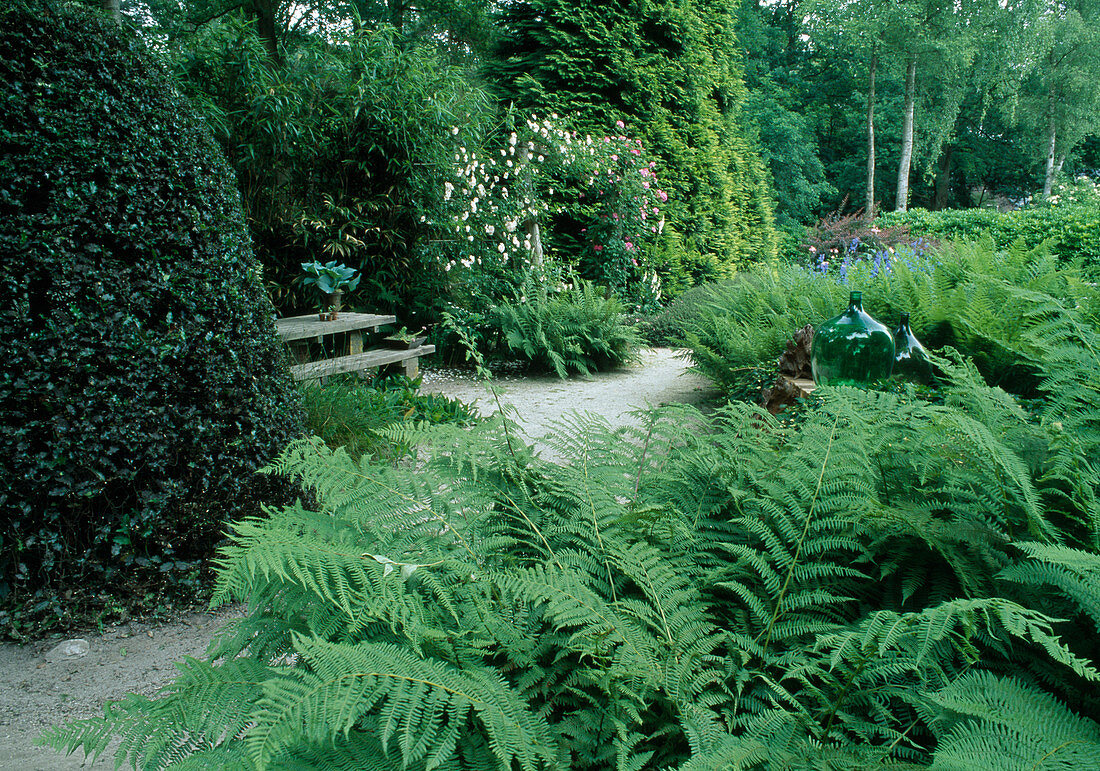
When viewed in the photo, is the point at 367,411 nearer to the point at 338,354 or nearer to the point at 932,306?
the point at 338,354

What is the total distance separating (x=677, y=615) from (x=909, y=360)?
8.14 feet

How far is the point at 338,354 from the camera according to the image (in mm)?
5289

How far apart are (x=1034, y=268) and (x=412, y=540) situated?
3.92 metres

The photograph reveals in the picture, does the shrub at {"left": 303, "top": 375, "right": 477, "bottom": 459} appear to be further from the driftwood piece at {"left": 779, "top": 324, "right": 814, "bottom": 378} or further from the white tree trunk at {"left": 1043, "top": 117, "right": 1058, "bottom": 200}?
the white tree trunk at {"left": 1043, "top": 117, "right": 1058, "bottom": 200}

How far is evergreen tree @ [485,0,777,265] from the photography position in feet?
29.9

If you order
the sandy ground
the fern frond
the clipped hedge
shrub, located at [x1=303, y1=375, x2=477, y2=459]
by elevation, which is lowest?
the sandy ground

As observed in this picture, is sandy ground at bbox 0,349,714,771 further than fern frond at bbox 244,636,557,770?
Yes

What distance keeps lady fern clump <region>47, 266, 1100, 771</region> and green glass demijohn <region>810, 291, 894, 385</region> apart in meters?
1.35

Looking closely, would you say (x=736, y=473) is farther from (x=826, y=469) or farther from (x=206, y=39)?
(x=206, y=39)

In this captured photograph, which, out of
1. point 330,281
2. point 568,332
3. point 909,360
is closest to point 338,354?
point 330,281

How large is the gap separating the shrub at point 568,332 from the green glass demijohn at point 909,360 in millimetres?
3332

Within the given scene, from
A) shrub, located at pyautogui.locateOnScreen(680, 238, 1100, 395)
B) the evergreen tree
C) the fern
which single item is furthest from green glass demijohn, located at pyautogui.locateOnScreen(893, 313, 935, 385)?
the evergreen tree

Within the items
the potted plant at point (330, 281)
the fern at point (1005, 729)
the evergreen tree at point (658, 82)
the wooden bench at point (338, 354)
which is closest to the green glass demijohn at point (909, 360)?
the fern at point (1005, 729)

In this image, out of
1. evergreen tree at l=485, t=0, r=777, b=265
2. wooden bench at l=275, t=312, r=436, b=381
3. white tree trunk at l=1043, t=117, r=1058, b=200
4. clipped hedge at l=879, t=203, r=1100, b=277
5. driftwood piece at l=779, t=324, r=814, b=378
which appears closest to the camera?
driftwood piece at l=779, t=324, r=814, b=378
